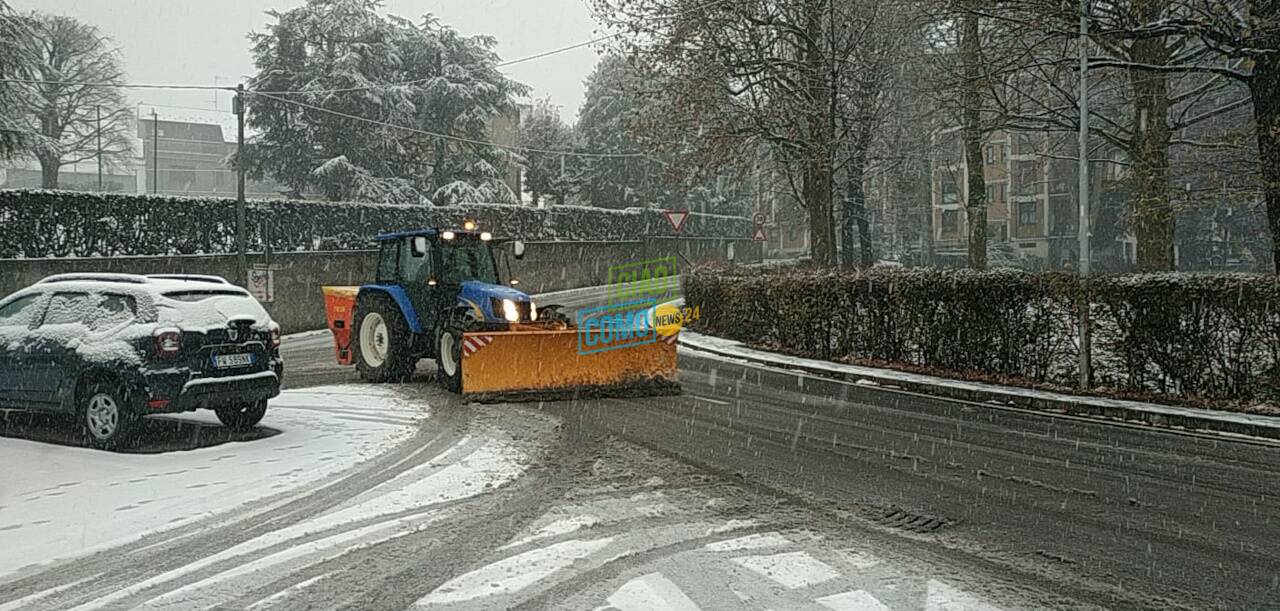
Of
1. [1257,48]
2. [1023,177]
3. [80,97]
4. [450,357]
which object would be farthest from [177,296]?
[1023,177]

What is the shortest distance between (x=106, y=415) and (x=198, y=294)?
4.74 ft

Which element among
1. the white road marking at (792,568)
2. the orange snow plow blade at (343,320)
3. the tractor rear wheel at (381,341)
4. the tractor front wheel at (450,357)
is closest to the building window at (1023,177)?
the orange snow plow blade at (343,320)

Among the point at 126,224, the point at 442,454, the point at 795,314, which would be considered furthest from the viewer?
the point at 126,224

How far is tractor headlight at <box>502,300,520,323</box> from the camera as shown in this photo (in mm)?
13805

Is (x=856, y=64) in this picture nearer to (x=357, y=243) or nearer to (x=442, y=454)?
(x=357, y=243)

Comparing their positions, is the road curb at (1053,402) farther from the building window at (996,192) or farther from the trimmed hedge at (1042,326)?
the building window at (996,192)

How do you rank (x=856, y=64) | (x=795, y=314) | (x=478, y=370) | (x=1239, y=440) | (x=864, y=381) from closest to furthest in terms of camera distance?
(x=1239, y=440)
(x=478, y=370)
(x=864, y=381)
(x=795, y=314)
(x=856, y=64)

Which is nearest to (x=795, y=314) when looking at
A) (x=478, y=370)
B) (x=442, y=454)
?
(x=478, y=370)

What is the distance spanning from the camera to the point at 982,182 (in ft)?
91.2

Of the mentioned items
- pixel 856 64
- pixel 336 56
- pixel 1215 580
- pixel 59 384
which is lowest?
pixel 1215 580

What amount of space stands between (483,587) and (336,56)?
41.5 m

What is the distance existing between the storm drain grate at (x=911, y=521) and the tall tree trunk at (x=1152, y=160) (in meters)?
11.2

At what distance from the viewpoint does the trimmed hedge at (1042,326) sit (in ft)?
38.8

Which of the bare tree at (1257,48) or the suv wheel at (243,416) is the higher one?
the bare tree at (1257,48)
